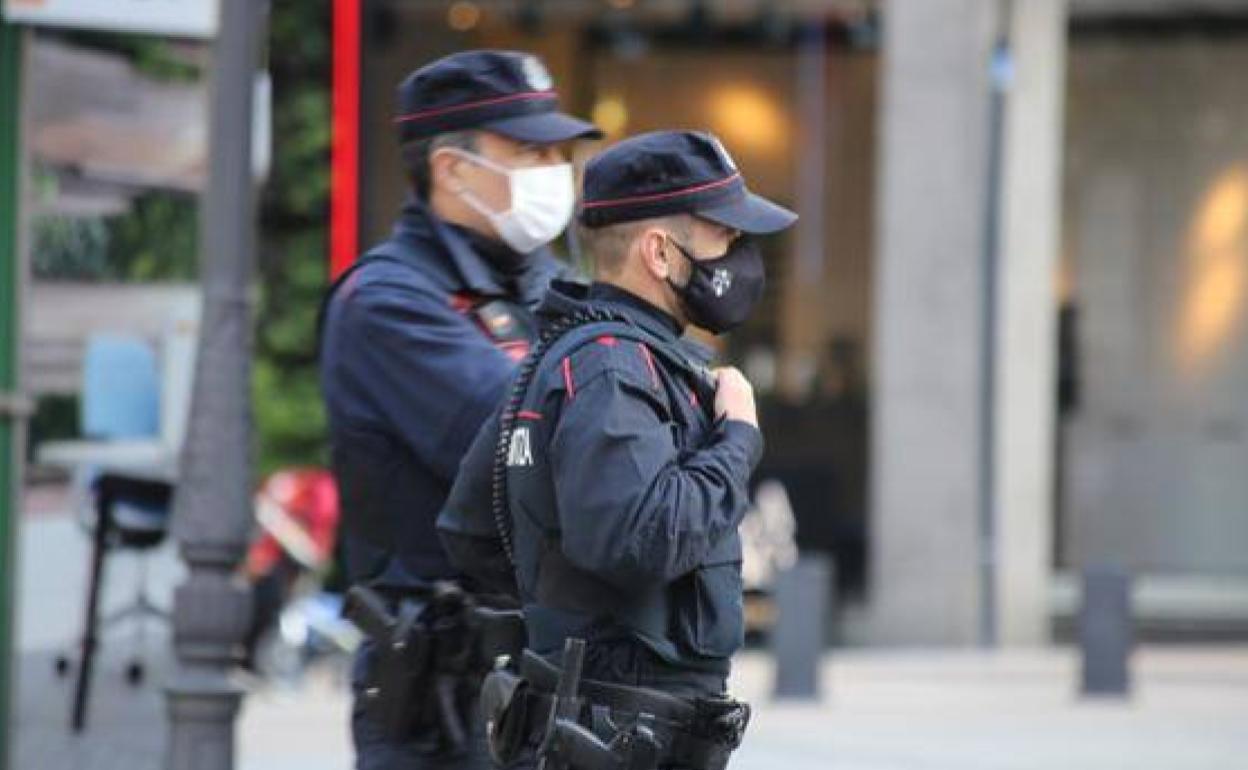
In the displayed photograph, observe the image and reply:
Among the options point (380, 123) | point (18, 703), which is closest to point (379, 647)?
point (18, 703)

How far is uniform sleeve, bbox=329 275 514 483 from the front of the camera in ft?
16.0

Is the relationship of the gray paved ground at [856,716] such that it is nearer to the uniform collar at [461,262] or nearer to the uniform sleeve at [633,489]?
the uniform collar at [461,262]

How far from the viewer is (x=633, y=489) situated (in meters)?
3.84

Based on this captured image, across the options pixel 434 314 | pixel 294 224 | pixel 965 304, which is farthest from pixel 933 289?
pixel 434 314

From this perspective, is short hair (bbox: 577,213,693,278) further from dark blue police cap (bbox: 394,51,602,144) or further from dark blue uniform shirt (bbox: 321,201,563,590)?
dark blue police cap (bbox: 394,51,602,144)

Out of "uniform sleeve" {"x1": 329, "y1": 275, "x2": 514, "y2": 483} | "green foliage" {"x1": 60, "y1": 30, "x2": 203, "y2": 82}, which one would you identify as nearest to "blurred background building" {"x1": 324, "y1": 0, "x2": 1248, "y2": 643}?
"green foliage" {"x1": 60, "y1": 30, "x2": 203, "y2": 82}

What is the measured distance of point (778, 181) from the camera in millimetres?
18734

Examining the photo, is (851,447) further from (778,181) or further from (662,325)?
(662,325)

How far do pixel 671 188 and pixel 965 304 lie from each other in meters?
12.6

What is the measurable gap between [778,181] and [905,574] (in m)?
3.53

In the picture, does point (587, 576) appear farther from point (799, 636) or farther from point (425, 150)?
point (799, 636)

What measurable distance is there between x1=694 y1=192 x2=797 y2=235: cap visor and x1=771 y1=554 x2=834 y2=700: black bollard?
8853mm

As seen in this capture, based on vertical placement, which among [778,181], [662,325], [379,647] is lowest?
[379,647]

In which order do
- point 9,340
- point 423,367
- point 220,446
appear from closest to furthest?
1. point 423,367
2. point 220,446
3. point 9,340
